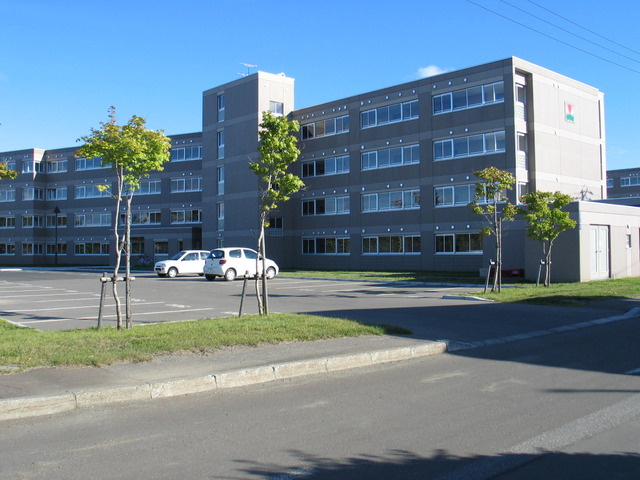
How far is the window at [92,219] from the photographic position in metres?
63.3

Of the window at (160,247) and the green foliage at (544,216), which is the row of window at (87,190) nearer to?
the window at (160,247)

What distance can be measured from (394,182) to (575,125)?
40.4ft

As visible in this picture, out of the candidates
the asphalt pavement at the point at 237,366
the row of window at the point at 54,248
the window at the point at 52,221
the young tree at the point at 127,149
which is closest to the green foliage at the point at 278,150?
the young tree at the point at 127,149

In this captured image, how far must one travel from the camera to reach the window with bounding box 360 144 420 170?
41.1 m

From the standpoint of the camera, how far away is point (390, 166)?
42.5 m

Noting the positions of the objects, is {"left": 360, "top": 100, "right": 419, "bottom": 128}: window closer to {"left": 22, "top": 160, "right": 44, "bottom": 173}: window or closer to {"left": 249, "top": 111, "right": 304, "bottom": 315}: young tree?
{"left": 249, "top": 111, "right": 304, "bottom": 315}: young tree

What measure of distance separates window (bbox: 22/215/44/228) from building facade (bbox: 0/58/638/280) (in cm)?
1459

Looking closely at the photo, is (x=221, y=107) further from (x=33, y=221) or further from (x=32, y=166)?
(x=33, y=221)

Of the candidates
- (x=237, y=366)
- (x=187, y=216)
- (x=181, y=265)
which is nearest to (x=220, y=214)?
(x=187, y=216)

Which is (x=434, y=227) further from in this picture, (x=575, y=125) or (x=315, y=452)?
(x=315, y=452)

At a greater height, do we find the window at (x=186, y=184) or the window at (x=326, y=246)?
the window at (x=186, y=184)

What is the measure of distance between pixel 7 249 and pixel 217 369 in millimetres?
70184

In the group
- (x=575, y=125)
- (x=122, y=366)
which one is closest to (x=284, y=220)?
(x=575, y=125)

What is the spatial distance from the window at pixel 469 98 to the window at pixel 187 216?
27426 millimetres
